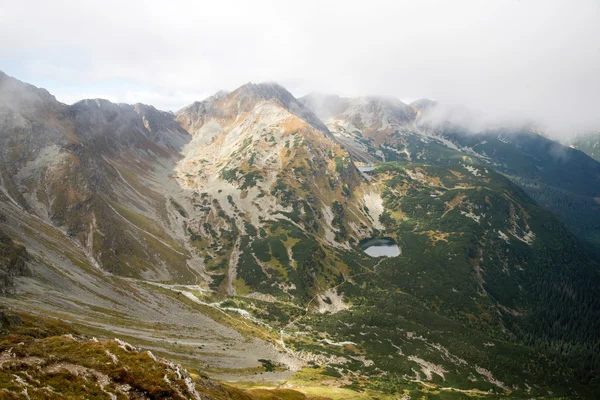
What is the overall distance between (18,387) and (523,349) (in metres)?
243

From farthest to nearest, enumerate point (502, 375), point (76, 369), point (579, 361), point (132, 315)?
point (579, 361), point (502, 375), point (132, 315), point (76, 369)

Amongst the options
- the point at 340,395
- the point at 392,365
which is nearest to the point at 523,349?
the point at 392,365

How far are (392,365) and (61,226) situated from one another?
641 feet

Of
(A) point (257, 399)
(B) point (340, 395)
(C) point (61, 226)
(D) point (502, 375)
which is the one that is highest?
(C) point (61, 226)

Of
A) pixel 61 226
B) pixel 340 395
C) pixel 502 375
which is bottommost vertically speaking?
pixel 502 375

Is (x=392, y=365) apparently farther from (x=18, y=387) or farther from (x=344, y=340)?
(x=18, y=387)

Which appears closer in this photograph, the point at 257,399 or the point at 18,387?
the point at 18,387

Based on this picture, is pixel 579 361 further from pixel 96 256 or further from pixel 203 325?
pixel 96 256

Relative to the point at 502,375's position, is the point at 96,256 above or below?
above

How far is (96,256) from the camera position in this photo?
184625mm

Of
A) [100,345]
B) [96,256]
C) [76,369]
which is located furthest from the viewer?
[96,256]

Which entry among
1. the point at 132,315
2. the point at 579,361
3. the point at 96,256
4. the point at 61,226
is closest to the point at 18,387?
the point at 132,315

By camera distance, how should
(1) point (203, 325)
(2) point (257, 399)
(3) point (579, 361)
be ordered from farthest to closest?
(3) point (579, 361) < (1) point (203, 325) < (2) point (257, 399)

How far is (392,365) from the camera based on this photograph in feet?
518
